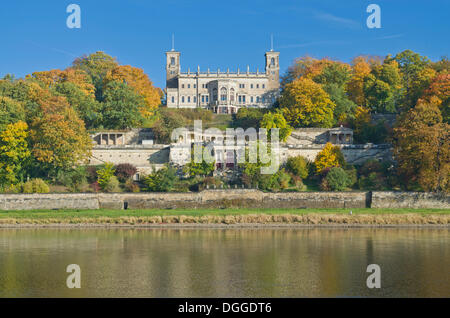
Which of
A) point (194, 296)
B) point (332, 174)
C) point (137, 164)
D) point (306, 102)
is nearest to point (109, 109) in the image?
point (137, 164)

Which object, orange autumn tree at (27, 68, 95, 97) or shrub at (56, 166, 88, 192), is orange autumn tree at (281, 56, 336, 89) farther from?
shrub at (56, 166, 88, 192)

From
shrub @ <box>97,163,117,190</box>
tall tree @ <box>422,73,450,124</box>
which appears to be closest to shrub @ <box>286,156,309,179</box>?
tall tree @ <box>422,73,450,124</box>

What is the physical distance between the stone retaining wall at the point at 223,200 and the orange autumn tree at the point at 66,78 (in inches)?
957

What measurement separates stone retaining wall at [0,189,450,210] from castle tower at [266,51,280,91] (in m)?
47.0

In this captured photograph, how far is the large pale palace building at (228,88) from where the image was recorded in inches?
3381

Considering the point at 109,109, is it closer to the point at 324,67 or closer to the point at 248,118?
the point at 248,118

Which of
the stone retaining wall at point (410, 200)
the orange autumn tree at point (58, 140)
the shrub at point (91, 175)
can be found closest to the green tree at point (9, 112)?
the orange autumn tree at point (58, 140)

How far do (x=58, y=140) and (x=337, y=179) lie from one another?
2623 centimetres

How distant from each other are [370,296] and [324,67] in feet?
205

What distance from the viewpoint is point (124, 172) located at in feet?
172

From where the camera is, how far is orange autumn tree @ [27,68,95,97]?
2731 inches

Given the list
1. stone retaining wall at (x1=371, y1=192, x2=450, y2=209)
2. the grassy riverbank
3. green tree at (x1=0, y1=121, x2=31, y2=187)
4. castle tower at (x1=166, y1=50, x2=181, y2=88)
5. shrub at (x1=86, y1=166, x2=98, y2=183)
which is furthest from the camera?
castle tower at (x1=166, y1=50, x2=181, y2=88)

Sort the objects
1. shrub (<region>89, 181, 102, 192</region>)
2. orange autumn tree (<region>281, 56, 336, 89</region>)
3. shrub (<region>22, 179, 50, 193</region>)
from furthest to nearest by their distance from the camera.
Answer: orange autumn tree (<region>281, 56, 336, 89</region>) → shrub (<region>89, 181, 102, 192</region>) → shrub (<region>22, 179, 50, 193</region>)

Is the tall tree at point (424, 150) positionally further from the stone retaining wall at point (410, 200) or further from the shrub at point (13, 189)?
the shrub at point (13, 189)
